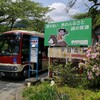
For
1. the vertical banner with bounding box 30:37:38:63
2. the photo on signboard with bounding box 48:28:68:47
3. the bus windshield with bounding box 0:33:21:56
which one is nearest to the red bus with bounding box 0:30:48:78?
the bus windshield with bounding box 0:33:21:56

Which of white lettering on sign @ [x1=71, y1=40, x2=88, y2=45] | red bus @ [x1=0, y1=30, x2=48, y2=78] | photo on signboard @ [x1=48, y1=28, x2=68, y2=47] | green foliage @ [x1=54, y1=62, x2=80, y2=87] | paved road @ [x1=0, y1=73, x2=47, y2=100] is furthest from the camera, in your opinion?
red bus @ [x1=0, y1=30, x2=48, y2=78]

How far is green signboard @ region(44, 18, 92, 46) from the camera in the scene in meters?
10.4

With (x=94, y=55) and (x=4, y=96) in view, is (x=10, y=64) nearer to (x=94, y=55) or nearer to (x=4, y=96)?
(x=4, y=96)

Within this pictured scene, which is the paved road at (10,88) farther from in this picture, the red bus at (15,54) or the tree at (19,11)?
the tree at (19,11)

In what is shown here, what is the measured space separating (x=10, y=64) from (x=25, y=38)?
171 cm

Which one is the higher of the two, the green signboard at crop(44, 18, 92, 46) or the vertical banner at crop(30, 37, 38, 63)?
the green signboard at crop(44, 18, 92, 46)

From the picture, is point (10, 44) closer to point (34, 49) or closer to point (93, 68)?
point (34, 49)

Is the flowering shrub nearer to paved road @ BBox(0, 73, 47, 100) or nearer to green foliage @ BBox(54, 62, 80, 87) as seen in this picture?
green foliage @ BBox(54, 62, 80, 87)

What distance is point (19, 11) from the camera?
2008 cm

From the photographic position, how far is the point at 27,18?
70.7ft

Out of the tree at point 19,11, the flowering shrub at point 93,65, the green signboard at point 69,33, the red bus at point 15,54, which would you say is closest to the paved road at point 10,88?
the red bus at point 15,54

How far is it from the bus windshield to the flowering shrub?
5764 millimetres

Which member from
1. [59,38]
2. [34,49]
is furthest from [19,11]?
[59,38]

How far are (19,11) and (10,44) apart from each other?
21.4 feet
